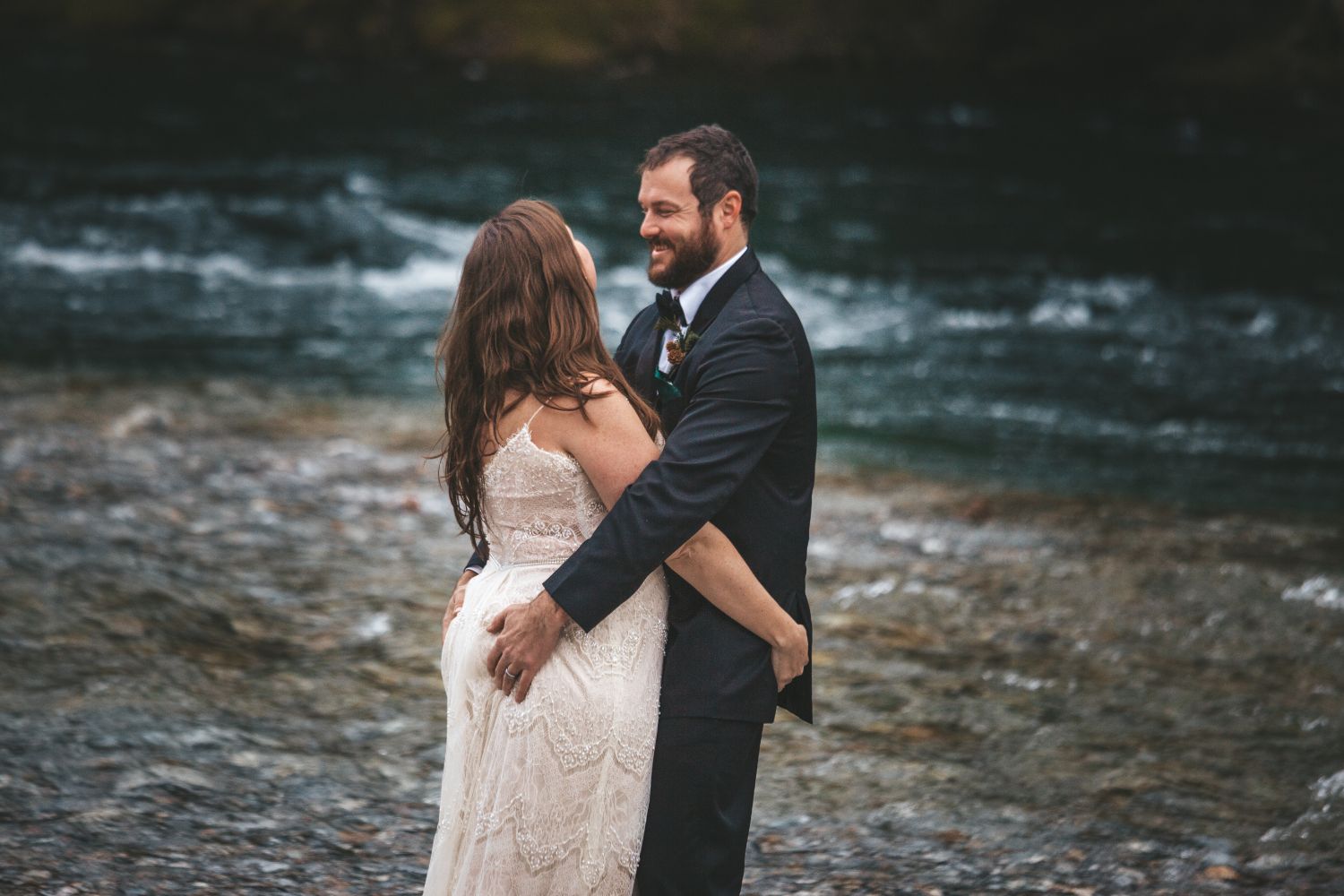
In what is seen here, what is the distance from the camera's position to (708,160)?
119 inches

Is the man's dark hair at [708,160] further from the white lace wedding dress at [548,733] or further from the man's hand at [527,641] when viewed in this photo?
the man's hand at [527,641]

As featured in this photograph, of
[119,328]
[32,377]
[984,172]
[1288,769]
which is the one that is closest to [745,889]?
[1288,769]

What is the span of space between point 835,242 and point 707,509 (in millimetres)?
15192

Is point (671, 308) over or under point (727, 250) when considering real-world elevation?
under

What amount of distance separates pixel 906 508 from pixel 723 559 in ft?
17.6

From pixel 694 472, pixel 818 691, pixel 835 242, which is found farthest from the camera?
pixel 835 242

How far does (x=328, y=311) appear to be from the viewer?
47.2 feet

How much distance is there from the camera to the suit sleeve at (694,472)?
286 centimetres

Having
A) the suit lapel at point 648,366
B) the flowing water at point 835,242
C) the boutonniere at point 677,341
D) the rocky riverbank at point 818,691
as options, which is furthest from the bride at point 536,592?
the flowing water at point 835,242

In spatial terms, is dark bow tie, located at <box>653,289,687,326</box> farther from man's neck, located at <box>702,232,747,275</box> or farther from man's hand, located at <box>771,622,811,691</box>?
man's hand, located at <box>771,622,811,691</box>

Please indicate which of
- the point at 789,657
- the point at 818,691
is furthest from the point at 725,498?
the point at 818,691

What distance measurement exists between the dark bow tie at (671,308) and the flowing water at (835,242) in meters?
5.35

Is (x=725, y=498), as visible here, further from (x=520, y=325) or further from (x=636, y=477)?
(x=520, y=325)

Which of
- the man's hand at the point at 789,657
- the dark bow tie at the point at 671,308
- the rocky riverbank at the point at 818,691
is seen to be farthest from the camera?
the rocky riverbank at the point at 818,691
